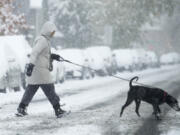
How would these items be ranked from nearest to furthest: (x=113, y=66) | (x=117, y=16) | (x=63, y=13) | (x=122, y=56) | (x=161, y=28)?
(x=113, y=66) < (x=122, y=56) < (x=117, y=16) < (x=63, y=13) < (x=161, y=28)

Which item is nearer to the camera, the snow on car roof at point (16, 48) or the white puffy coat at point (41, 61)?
the white puffy coat at point (41, 61)

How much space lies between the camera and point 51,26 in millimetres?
10094

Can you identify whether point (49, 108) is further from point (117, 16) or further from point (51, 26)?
point (117, 16)

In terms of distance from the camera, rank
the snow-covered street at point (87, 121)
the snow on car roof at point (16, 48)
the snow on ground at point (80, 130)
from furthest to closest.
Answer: the snow on car roof at point (16, 48), the snow-covered street at point (87, 121), the snow on ground at point (80, 130)

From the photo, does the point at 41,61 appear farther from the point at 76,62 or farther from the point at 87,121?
the point at 76,62

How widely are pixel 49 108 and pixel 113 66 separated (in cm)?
1975

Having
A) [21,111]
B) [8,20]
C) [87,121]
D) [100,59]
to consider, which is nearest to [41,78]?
[21,111]

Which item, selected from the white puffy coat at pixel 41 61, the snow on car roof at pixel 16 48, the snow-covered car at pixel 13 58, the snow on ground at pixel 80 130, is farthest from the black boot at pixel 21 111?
the snow on car roof at pixel 16 48

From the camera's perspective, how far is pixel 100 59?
1104 inches

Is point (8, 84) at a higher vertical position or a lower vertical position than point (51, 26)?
lower

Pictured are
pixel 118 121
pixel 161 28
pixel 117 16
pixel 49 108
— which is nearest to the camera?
pixel 118 121

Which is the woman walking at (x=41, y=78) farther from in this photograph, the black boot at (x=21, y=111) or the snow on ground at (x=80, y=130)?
the snow on ground at (x=80, y=130)

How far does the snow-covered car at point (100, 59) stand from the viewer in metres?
27.3

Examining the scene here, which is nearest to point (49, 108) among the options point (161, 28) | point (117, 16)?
point (117, 16)
